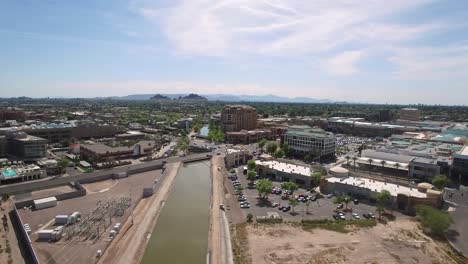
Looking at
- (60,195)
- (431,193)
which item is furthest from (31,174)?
(431,193)

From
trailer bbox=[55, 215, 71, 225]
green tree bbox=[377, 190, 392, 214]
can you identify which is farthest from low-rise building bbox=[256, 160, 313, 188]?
trailer bbox=[55, 215, 71, 225]

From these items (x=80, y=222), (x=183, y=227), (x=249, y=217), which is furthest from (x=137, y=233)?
(x=249, y=217)

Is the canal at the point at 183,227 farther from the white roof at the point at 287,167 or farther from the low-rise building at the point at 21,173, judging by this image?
the low-rise building at the point at 21,173

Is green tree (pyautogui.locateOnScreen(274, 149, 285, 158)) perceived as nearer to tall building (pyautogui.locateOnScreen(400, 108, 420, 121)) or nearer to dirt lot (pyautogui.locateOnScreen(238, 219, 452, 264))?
dirt lot (pyautogui.locateOnScreen(238, 219, 452, 264))

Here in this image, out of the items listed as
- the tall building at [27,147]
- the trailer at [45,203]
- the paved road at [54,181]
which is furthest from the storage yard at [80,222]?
the tall building at [27,147]

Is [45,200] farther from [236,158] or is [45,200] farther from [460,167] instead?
[460,167]

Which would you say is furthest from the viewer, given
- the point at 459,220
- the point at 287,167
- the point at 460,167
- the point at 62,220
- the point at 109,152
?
the point at 109,152

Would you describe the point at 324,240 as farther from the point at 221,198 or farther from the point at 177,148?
the point at 177,148
